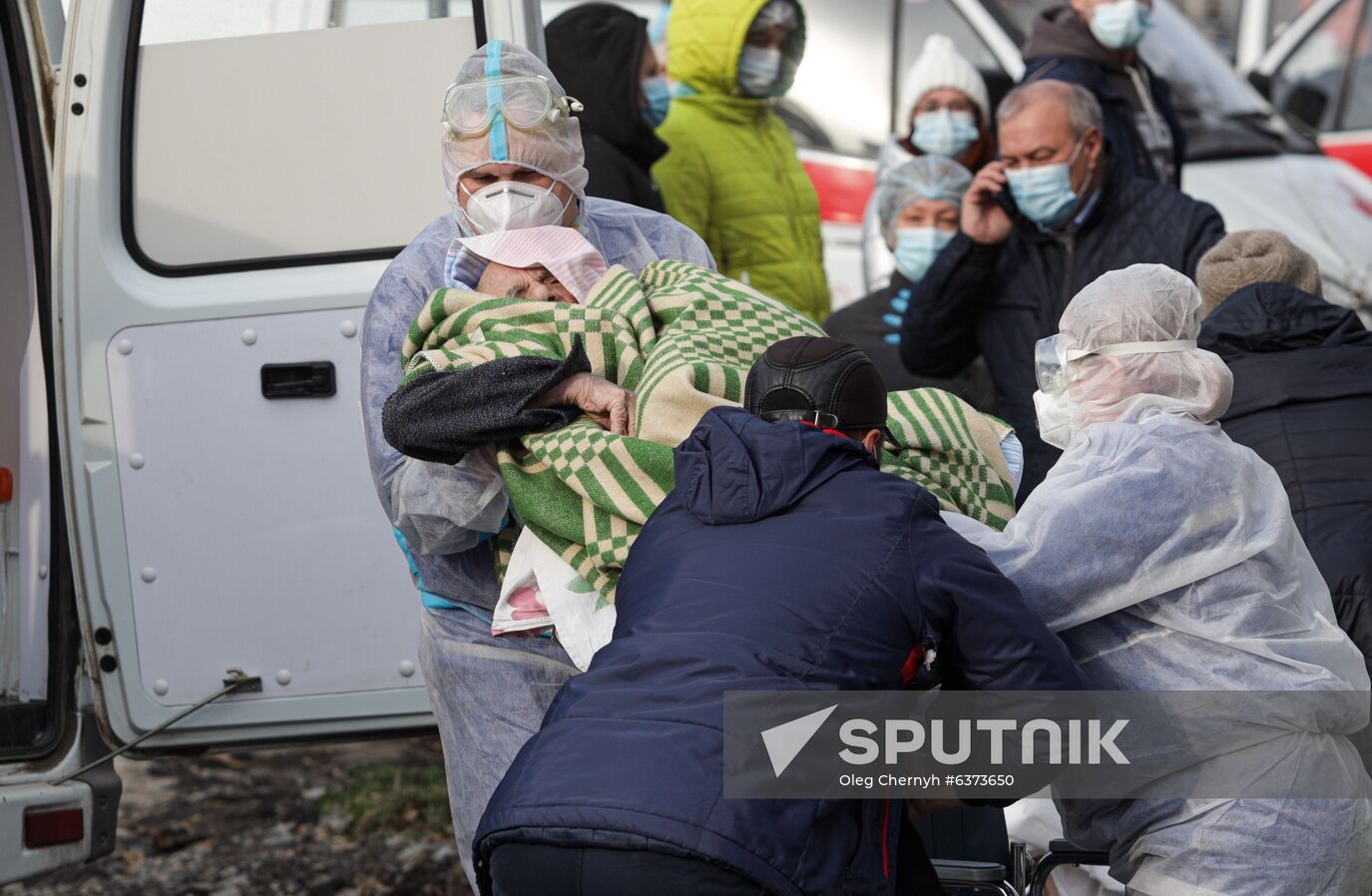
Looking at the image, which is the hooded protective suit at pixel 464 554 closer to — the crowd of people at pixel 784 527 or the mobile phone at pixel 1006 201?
the crowd of people at pixel 784 527

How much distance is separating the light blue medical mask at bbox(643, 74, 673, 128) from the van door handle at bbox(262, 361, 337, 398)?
5.01 ft

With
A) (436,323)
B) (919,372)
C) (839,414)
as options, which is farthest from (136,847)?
(839,414)

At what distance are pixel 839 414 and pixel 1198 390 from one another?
60 centimetres

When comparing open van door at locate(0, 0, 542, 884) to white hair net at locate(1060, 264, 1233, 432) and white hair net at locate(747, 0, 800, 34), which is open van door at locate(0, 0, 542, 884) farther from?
white hair net at locate(1060, 264, 1233, 432)

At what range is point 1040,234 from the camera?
14.6ft

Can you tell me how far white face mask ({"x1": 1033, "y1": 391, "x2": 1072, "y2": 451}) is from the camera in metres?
2.72

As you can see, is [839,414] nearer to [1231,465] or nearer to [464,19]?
[1231,465]

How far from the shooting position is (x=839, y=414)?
2.38 meters

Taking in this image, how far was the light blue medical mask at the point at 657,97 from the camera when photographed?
498cm

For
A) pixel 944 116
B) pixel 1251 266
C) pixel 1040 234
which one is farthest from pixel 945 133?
pixel 1251 266

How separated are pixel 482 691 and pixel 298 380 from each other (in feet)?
3.49

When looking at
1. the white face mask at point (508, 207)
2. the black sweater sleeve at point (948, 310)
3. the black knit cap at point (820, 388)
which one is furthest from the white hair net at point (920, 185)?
the black knit cap at point (820, 388)

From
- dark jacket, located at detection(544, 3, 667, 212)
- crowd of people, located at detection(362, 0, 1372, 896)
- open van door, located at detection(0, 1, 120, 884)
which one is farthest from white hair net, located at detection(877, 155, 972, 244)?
open van door, located at detection(0, 1, 120, 884)

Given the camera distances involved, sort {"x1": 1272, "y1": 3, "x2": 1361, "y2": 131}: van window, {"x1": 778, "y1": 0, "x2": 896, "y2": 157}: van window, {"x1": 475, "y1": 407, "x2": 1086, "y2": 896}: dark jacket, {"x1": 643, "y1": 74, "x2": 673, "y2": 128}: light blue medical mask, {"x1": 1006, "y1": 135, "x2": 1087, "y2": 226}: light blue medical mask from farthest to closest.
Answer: {"x1": 1272, "y1": 3, "x2": 1361, "y2": 131}: van window
{"x1": 778, "y1": 0, "x2": 896, "y2": 157}: van window
{"x1": 643, "y1": 74, "x2": 673, "y2": 128}: light blue medical mask
{"x1": 1006, "y1": 135, "x2": 1087, "y2": 226}: light blue medical mask
{"x1": 475, "y1": 407, "x2": 1086, "y2": 896}: dark jacket
